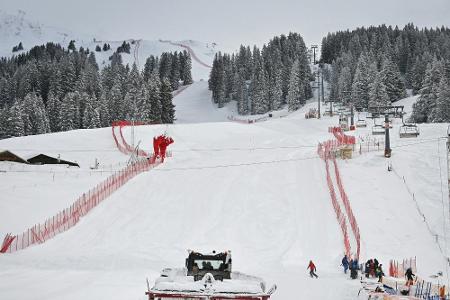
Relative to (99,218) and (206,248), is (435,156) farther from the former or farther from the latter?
(99,218)

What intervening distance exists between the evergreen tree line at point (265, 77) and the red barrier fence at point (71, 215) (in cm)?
7739

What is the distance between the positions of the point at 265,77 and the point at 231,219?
102445 mm

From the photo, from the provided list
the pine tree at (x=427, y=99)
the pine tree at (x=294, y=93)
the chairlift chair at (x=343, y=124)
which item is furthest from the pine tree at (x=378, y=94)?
the chairlift chair at (x=343, y=124)

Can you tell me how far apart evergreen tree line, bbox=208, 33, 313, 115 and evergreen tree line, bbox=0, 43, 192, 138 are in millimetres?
26135

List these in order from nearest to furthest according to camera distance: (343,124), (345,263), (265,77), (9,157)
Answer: (345,263) → (9,157) → (343,124) → (265,77)

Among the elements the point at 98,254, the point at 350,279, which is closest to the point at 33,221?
the point at 98,254

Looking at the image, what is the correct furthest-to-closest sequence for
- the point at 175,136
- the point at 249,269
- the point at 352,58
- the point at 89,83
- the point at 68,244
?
the point at 352,58, the point at 89,83, the point at 175,136, the point at 68,244, the point at 249,269

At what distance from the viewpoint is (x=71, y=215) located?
30.9 m

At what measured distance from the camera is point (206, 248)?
25.4 metres

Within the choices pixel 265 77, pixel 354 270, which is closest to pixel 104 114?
pixel 265 77

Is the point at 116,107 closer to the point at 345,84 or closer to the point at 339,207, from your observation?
the point at 345,84

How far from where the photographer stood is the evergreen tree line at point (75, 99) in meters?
87.3

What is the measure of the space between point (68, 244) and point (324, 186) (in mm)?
17886

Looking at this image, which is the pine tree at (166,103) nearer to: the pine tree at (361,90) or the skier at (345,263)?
the pine tree at (361,90)
